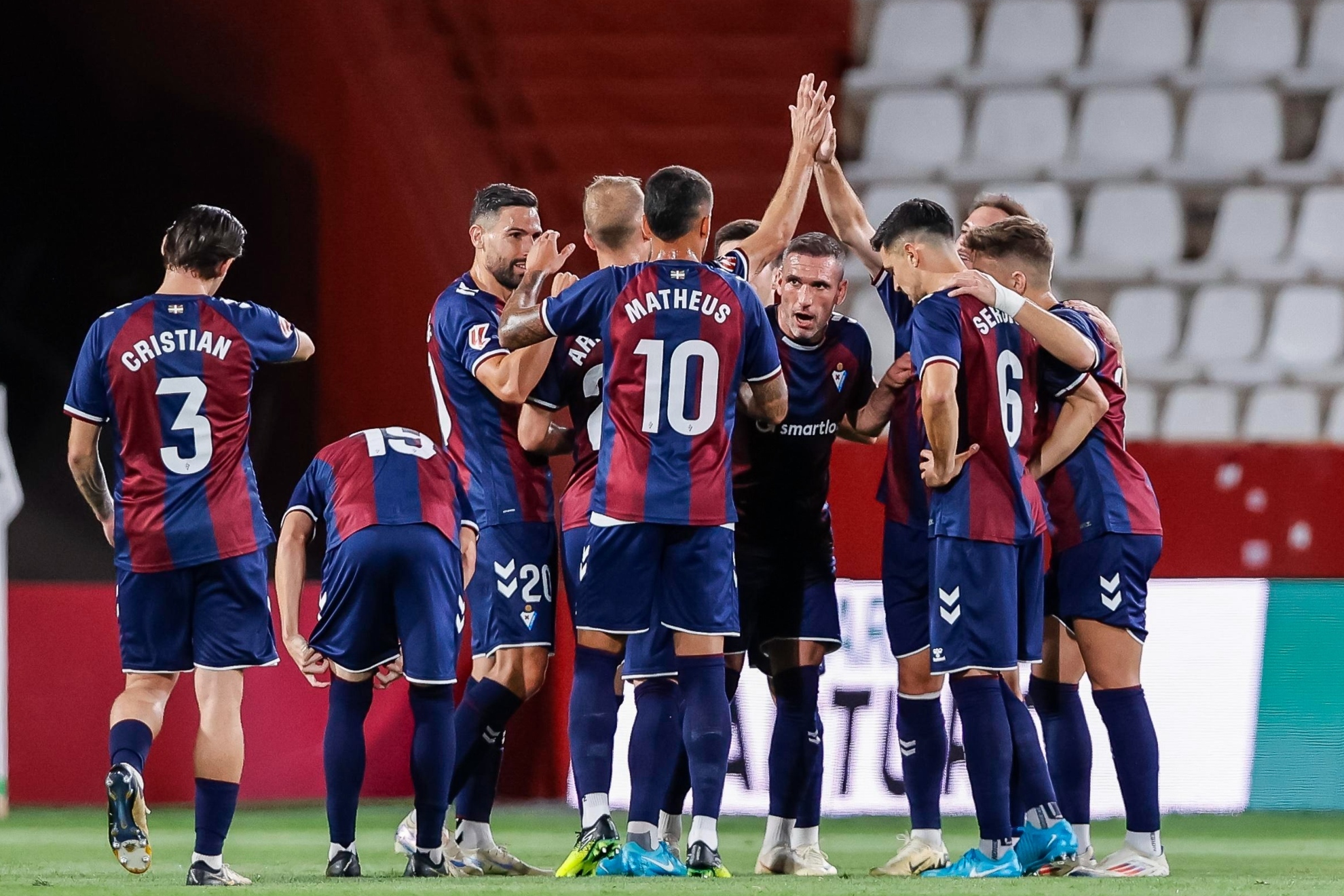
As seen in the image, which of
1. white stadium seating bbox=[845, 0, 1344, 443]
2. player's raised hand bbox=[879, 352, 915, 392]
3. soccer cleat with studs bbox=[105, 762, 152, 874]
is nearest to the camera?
soccer cleat with studs bbox=[105, 762, 152, 874]

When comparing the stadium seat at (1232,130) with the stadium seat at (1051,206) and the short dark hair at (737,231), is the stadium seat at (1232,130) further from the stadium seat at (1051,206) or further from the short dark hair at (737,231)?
the short dark hair at (737,231)

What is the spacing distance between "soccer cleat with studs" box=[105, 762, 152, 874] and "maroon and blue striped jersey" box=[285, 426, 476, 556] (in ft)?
2.73

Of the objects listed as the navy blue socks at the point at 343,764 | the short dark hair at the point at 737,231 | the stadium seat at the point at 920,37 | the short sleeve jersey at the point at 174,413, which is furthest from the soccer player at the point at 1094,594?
the stadium seat at the point at 920,37

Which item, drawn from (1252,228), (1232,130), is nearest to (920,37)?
(1232,130)

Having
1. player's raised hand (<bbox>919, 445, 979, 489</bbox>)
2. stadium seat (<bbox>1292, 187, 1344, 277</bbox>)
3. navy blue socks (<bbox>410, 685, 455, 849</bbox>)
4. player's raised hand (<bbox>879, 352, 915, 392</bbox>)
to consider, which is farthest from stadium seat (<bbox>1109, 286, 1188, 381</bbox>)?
navy blue socks (<bbox>410, 685, 455, 849</bbox>)

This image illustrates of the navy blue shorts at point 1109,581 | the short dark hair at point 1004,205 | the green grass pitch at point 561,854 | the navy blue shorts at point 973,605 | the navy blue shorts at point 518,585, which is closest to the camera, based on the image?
the green grass pitch at point 561,854

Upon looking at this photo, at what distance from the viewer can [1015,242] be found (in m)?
5.07

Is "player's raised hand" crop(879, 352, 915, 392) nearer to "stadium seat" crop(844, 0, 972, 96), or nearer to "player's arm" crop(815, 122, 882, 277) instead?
→ "player's arm" crop(815, 122, 882, 277)

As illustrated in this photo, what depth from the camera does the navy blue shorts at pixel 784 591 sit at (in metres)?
5.17

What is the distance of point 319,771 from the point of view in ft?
24.3

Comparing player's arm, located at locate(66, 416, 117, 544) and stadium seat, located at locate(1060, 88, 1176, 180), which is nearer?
player's arm, located at locate(66, 416, 117, 544)

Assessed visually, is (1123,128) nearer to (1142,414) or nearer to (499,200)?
A: (1142,414)

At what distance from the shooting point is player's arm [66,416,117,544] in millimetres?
4688

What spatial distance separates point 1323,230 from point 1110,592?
5.84 m
